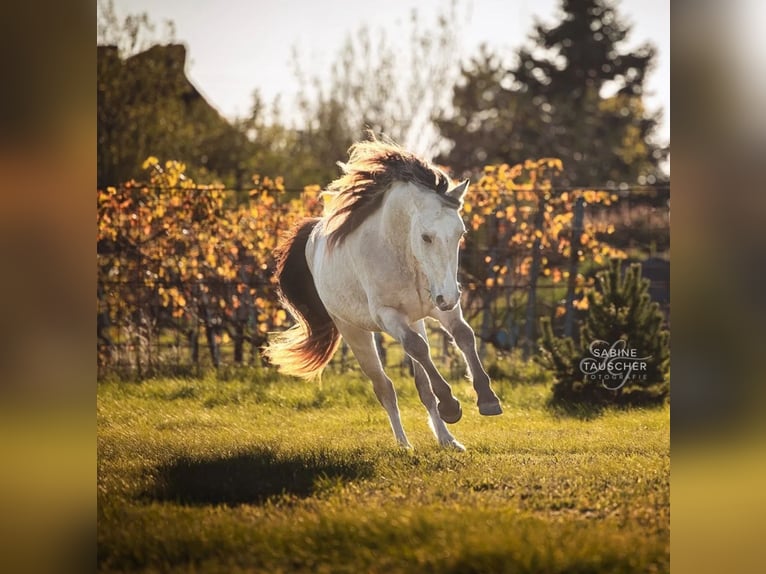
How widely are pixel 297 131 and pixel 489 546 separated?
15.5ft

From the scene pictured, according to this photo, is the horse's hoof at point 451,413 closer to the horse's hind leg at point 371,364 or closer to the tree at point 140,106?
the horse's hind leg at point 371,364

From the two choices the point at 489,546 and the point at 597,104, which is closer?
the point at 489,546

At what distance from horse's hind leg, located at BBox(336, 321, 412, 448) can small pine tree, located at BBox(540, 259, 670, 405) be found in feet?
4.14

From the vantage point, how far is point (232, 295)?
608 cm

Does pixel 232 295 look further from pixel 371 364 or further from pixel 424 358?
pixel 424 358

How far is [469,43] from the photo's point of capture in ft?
18.3

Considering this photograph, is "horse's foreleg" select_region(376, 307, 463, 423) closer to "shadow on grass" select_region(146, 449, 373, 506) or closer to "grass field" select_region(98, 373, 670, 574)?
"grass field" select_region(98, 373, 670, 574)

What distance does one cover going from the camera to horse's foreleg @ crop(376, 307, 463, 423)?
4473mm

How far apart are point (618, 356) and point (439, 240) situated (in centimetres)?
181

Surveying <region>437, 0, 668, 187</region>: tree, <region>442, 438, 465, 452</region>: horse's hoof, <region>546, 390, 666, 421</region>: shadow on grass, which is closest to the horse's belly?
<region>442, 438, 465, 452</region>: horse's hoof
